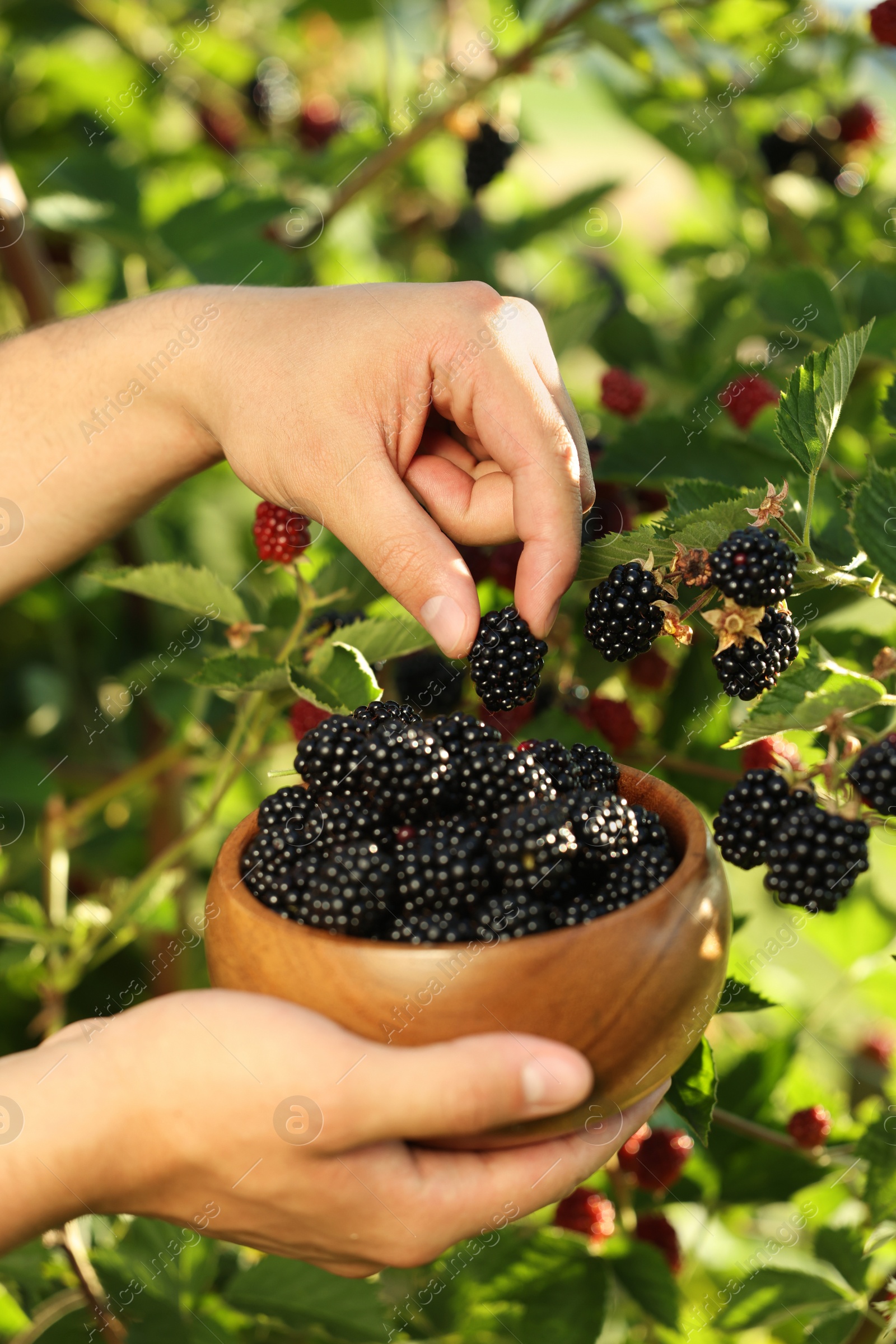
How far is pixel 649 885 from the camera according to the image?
670mm

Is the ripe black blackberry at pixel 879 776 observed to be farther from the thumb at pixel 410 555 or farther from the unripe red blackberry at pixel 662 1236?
the unripe red blackberry at pixel 662 1236

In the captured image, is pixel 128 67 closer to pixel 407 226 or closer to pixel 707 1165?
pixel 407 226

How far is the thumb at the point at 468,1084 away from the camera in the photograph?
0.60 m

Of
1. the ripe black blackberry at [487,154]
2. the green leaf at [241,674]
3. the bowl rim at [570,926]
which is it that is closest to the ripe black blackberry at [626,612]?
the bowl rim at [570,926]

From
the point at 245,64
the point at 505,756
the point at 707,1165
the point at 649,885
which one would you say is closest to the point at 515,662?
the point at 505,756

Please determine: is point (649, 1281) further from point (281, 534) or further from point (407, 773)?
point (281, 534)

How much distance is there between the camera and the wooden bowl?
612 mm

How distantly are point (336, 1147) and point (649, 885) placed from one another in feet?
0.82

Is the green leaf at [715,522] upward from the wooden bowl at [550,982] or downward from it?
upward

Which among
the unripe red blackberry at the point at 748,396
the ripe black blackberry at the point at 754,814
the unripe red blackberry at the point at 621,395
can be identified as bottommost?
the unripe red blackberry at the point at 748,396

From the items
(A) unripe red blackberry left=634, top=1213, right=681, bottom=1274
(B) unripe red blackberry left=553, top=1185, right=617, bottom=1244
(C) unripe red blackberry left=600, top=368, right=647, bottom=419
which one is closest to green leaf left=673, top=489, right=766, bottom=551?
(C) unripe red blackberry left=600, top=368, right=647, bottom=419

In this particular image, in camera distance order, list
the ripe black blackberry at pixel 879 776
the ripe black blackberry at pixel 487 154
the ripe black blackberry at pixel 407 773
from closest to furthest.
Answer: the ripe black blackberry at pixel 879 776 → the ripe black blackberry at pixel 407 773 → the ripe black blackberry at pixel 487 154

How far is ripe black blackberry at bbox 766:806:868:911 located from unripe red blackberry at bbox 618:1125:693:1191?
51 centimetres

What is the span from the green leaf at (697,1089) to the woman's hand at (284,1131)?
0.17 feet
